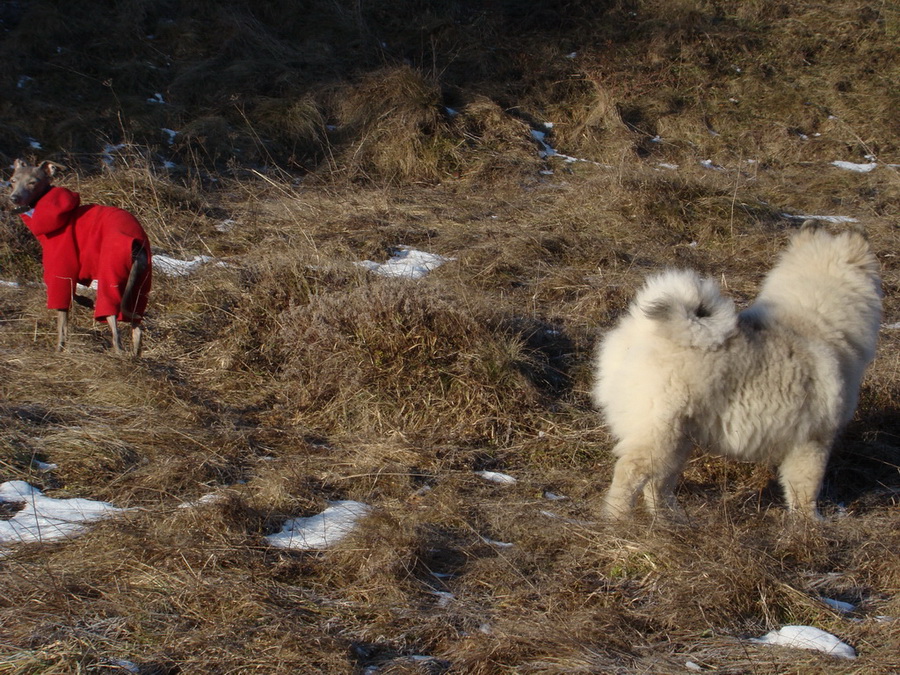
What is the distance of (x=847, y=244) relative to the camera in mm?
4160

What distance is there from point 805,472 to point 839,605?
108cm

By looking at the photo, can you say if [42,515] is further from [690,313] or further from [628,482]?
[690,313]

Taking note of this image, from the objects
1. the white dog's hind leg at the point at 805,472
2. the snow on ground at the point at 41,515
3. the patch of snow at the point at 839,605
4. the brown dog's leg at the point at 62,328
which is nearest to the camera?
the patch of snow at the point at 839,605

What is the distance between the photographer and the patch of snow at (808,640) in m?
2.57

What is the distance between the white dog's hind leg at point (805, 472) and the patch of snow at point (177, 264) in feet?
15.4

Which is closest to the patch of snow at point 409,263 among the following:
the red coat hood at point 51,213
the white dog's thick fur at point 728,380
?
the red coat hood at point 51,213

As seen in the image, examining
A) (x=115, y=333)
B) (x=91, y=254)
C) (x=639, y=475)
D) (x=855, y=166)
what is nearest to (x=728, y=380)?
(x=639, y=475)

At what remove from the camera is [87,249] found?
5262 millimetres

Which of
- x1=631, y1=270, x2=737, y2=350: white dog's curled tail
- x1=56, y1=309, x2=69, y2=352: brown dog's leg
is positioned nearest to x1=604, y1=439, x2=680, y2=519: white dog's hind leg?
x1=631, y1=270, x2=737, y2=350: white dog's curled tail

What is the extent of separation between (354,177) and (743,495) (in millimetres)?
6491

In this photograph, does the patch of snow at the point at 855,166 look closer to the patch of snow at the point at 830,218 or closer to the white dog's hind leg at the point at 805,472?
the patch of snow at the point at 830,218

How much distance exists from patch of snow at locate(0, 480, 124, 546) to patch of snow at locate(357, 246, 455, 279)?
10.8 feet

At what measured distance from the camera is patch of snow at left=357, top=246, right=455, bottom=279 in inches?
263

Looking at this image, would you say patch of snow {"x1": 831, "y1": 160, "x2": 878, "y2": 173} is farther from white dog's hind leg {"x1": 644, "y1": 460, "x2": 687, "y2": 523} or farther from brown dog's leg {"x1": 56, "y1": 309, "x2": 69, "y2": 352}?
brown dog's leg {"x1": 56, "y1": 309, "x2": 69, "y2": 352}
